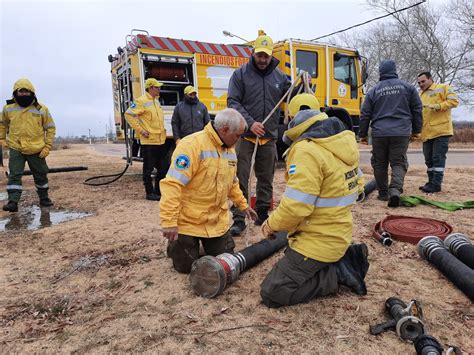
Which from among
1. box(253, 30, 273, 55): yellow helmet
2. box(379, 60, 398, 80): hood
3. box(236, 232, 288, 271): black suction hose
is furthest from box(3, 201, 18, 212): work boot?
box(379, 60, 398, 80): hood

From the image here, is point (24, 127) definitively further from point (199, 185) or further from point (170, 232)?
point (170, 232)

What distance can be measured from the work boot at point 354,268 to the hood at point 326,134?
2.23 ft

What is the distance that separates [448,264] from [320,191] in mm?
1261

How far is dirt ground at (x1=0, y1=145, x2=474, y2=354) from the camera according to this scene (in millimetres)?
2141

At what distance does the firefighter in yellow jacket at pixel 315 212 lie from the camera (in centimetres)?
230

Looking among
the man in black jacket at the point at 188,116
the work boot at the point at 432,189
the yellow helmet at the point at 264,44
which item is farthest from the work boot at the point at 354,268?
the man in black jacket at the point at 188,116

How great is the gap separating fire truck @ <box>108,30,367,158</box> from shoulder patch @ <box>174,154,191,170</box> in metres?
4.44

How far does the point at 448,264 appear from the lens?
276cm

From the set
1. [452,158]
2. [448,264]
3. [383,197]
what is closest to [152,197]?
[383,197]

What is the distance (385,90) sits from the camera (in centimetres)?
514

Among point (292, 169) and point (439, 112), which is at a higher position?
point (439, 112)

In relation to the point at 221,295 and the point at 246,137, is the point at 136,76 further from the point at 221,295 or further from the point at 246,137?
the point at 221,295

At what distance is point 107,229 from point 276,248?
87.9 inches

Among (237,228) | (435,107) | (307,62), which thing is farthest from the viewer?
(307,62)
